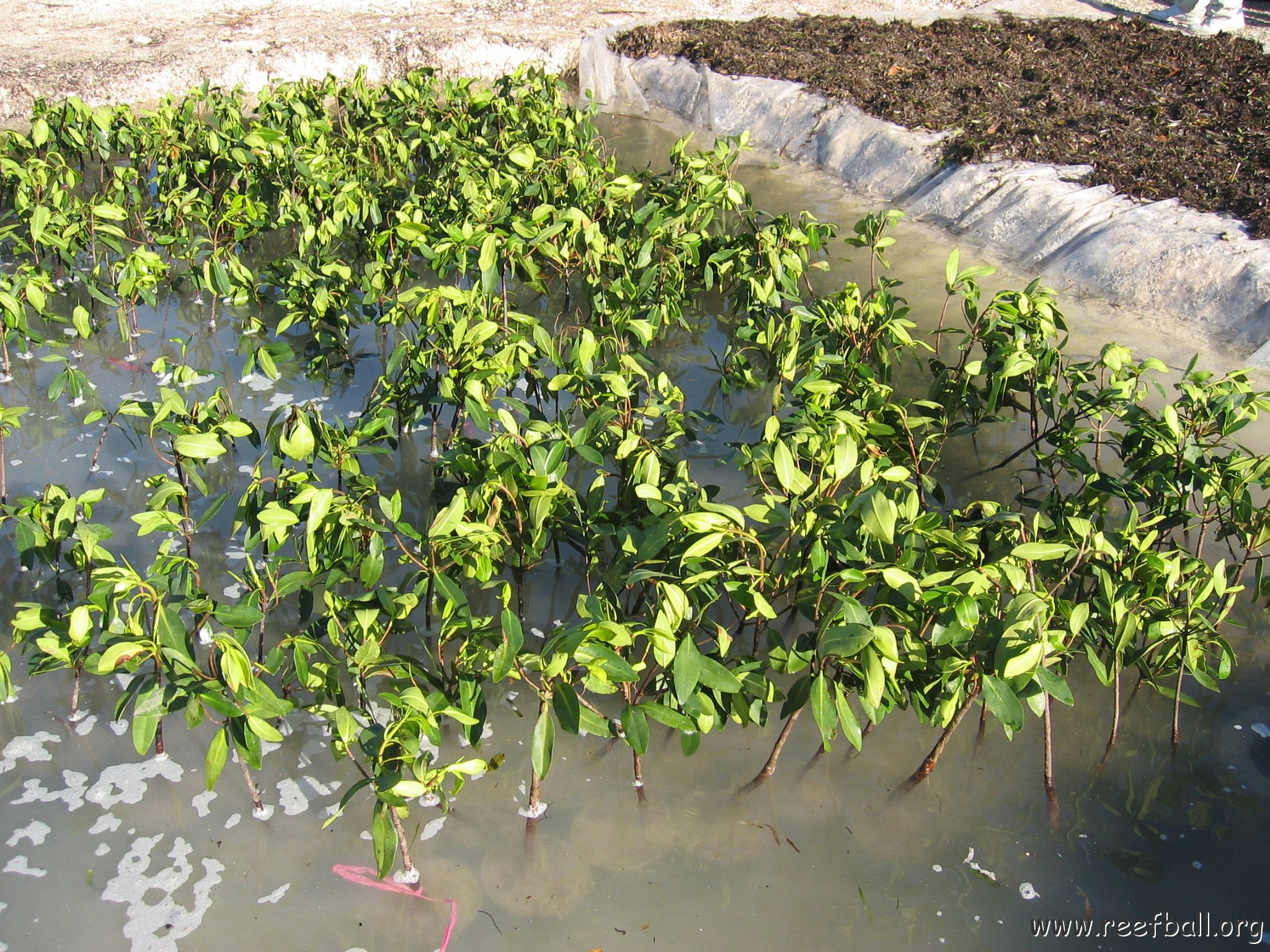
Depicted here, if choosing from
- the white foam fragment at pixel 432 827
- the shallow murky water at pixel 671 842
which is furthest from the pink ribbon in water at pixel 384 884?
the white foam fragment at pixel 432 827

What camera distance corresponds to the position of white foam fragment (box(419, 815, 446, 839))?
2.17m

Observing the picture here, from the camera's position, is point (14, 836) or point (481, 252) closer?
point (14, 836)

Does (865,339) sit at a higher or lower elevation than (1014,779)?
higher

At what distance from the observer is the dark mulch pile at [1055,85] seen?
5.24m

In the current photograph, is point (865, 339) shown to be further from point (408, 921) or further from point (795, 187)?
point (795, 187)

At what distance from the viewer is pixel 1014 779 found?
2318 millimetres

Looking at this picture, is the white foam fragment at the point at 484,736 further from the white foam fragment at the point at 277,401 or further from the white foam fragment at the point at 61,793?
the white foam fragment at the point at 277,401

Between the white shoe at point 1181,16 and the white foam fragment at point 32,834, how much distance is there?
9.40m

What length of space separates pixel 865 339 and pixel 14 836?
9.15ft

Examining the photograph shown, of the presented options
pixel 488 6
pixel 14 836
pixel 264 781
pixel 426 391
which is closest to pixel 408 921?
pixel 264 781

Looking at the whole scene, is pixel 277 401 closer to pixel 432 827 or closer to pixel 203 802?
pixel 203 802

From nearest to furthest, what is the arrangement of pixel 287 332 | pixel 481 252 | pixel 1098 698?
pixel 1098 698
pixel 481 252
pixel 287 332

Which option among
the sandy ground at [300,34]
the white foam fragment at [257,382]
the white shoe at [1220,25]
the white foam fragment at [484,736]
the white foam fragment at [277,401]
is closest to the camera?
the white foam fragment at [484,736]

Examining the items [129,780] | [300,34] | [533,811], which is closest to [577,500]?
[533,811]
